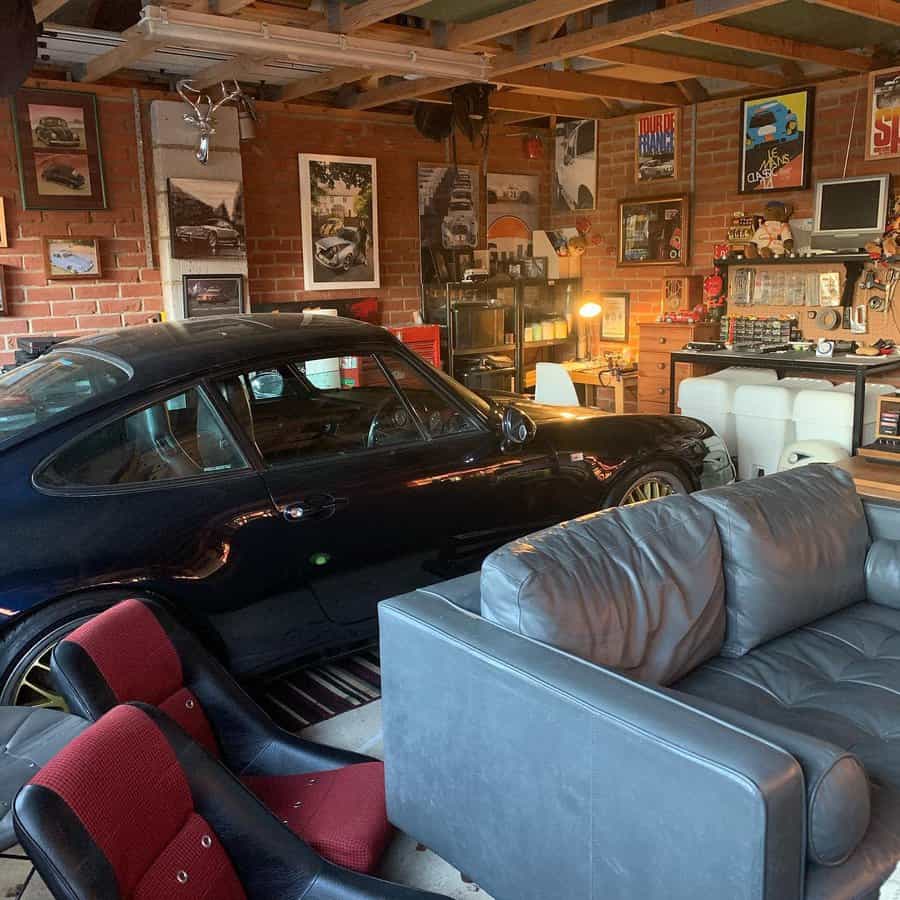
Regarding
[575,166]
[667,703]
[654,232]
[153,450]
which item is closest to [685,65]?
[654,232]

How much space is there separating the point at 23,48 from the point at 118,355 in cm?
97

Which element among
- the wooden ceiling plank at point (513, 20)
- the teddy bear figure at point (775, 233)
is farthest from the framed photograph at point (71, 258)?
the teddy bear figure at point (775, 233)

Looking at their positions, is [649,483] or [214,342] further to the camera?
[649,483]

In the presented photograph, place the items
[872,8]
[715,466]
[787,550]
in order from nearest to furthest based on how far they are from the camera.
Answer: [787,550]
[715,466]
[872,8]

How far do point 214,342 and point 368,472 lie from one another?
0.66 metres

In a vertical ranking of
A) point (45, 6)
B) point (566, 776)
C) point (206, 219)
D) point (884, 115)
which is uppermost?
point (45, 6)

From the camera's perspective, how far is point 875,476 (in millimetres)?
4125

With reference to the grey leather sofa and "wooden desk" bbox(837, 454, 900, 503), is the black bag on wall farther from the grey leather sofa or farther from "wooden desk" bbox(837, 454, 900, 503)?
"wooden desk" bbox(837, 454, 900, 503)

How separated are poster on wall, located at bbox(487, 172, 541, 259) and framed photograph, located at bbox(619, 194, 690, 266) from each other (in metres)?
1.03

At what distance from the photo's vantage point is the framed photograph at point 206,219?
235 inches

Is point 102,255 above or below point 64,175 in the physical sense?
below

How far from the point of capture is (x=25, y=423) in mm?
2564

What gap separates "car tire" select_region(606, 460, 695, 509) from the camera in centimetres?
378

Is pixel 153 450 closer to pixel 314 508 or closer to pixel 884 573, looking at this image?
pixel 314 508
